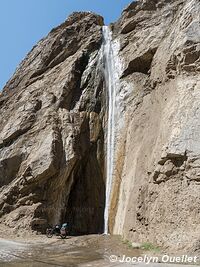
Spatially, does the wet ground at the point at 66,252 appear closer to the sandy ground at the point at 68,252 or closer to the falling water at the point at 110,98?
the sandy ground at the point at 68,252

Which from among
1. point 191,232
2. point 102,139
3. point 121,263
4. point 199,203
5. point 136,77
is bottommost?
point 121,263

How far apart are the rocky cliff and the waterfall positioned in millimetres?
397

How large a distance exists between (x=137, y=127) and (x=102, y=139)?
3468mm

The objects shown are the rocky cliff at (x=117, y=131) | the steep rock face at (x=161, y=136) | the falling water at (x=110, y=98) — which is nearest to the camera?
the steep rock face at (x=161, y=136)

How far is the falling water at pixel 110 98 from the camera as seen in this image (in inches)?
806

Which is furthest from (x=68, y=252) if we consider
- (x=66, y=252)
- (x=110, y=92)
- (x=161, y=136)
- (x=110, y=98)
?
(x=110, y=92)

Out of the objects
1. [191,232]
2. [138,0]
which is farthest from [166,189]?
[138,0]

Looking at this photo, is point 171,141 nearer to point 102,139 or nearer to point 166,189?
point 166,189

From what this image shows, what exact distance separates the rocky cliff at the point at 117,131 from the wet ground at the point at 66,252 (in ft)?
3.47

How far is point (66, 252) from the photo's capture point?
13.9 metres

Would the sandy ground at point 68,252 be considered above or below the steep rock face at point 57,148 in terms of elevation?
below

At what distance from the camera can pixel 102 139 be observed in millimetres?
22828

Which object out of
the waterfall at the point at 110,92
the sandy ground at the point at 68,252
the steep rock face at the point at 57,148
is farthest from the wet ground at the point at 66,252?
the steep rock face at the point at 57,148

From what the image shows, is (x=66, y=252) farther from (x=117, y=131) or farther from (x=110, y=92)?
(x=110, y=92)
